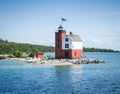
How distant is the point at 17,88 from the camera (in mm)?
34625

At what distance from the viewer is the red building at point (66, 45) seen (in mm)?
75688

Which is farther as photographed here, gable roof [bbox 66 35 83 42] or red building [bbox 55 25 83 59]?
gable roof [bbox 66 35 83 42]

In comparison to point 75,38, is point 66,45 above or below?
below

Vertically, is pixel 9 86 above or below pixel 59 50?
below

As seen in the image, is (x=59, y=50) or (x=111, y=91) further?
(x=59, y=50)

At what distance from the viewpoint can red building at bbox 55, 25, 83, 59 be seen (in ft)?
248

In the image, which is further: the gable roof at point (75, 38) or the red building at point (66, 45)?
the gable roof at point (75, 38)

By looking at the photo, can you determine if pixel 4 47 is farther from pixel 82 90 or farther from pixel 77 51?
pixel 82 90

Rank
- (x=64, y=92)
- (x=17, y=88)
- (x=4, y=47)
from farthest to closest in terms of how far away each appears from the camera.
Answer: (x=4, y=47)
(x=17, y=88)
(x=64, y=92)

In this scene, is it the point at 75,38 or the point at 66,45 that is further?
the point at 75,38

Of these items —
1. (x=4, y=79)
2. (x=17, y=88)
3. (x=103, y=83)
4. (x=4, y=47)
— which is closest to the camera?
(x=17, y=88)

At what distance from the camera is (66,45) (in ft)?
249

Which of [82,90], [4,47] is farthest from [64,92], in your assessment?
[4,47]

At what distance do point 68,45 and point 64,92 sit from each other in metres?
44.0
